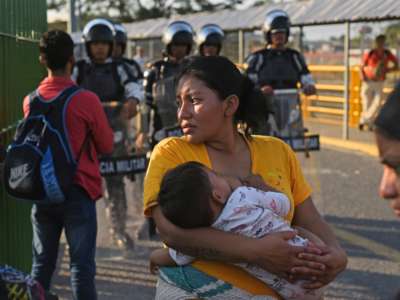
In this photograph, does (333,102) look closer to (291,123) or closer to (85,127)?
(291,123)

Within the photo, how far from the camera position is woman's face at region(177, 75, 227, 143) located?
3053 mm

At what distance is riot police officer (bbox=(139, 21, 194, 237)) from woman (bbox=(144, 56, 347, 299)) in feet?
15.6

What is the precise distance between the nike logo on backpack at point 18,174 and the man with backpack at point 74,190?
0.36 metres

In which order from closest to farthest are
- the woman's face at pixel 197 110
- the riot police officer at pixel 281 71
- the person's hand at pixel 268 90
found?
the woman's face at pixel 197 110 < the person's hand at pixel 268 90 < the riot police officer at pixel 281 71

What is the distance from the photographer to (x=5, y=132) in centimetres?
504

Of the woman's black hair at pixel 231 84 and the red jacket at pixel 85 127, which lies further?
the red jacket at pixel 85 127

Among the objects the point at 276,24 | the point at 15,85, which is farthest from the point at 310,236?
the point at 276,24

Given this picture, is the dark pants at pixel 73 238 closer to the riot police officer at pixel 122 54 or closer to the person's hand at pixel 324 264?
the person's hand at pixel 324 264

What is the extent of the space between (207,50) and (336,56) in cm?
3021

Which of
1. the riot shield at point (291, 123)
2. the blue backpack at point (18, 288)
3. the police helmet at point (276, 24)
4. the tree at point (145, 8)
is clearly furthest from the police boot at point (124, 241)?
the tree at point (145, 8)

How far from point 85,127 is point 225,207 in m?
2.18

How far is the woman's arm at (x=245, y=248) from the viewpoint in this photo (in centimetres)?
273

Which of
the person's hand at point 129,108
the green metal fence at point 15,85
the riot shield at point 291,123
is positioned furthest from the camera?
the riot shield at point 291,123

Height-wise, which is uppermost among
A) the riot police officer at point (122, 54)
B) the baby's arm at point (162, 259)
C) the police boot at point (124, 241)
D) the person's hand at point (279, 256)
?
the riot police officer at point (122, 54)
